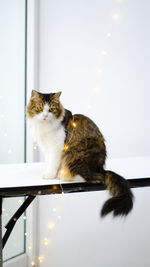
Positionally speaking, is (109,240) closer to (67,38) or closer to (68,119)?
(68,119)

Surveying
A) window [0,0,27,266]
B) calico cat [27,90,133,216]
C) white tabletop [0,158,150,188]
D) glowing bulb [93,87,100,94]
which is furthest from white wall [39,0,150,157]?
calico cat [27,90,133,216]

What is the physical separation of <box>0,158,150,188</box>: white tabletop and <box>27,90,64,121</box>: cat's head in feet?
0.80

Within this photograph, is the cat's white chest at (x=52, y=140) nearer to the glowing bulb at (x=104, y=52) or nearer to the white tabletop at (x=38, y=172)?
the white tabletop at (x=38, y=172)

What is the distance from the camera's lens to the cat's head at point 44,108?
1.03m

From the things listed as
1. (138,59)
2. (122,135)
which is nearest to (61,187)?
(122,135)

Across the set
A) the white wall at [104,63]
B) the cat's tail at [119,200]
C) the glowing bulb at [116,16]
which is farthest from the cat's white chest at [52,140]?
the glowing bulb at [116,16]

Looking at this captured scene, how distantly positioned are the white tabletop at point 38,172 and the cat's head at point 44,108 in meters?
0.24

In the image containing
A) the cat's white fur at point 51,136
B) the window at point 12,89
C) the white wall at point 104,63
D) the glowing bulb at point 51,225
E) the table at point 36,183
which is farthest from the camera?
the glowing bulb at point 51,225

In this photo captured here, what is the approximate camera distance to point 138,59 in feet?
5.36

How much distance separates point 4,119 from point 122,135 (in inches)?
31.4

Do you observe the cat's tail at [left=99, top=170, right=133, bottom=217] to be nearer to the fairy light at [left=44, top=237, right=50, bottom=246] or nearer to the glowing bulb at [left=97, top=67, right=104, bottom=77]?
the glowing bulb at [left=97, top=67, right=104, bottom=77]

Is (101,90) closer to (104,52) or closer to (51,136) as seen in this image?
(104,52)

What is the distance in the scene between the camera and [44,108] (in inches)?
40.7

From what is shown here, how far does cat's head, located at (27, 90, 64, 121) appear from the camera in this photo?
1.03 m
